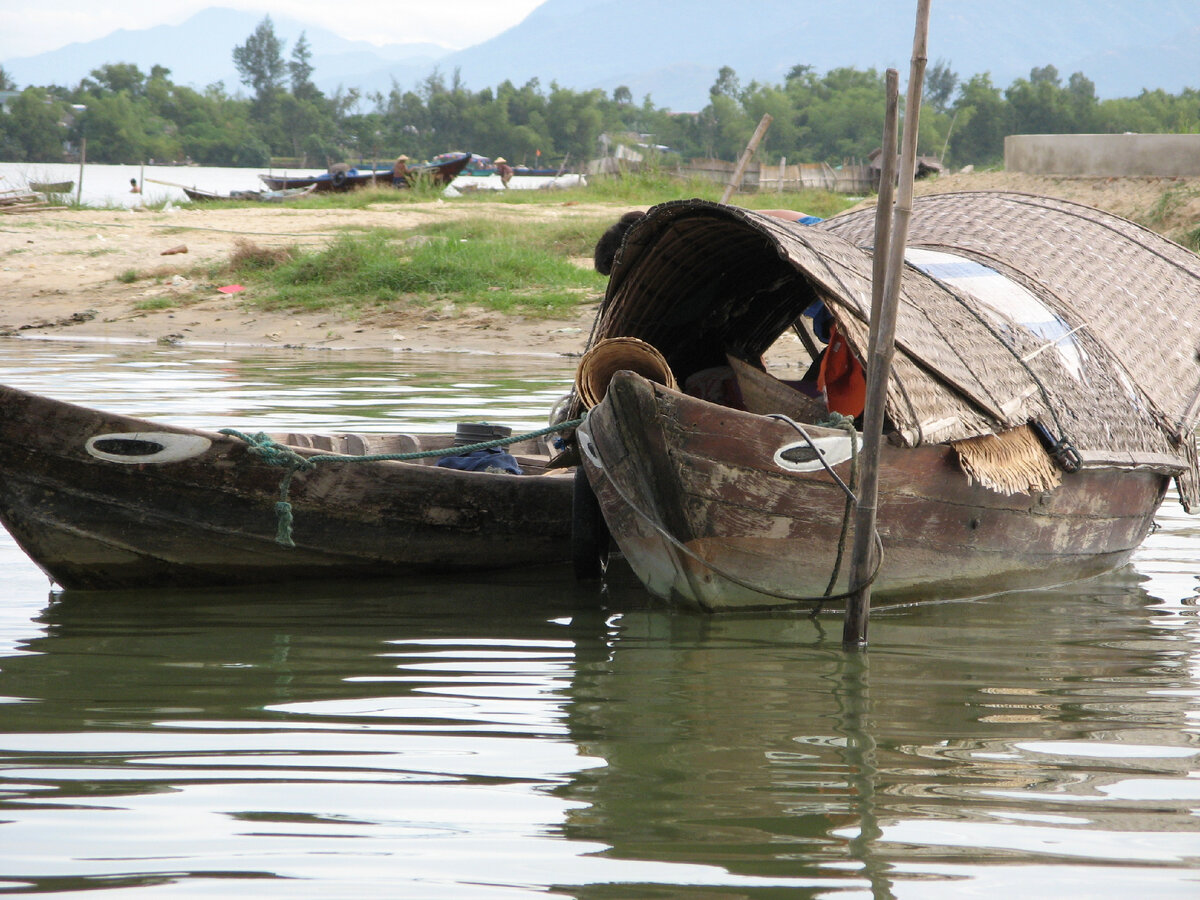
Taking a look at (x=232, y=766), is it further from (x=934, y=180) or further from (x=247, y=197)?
(x=247, y=197)

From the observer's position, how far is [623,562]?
5.45 meters

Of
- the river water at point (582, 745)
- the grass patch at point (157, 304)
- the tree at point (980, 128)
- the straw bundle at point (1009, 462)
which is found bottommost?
the river water at point (582, 745)

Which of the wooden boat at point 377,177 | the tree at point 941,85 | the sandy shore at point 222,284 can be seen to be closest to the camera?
the sandy shore at point 222,284

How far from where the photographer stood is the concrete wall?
1502 cm

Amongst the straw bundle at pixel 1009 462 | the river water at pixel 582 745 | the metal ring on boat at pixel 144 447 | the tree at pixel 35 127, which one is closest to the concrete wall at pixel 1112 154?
the river water at pixel 582 745

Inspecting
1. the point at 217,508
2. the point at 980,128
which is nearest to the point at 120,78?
the point at 980,128

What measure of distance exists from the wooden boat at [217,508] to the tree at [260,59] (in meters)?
120

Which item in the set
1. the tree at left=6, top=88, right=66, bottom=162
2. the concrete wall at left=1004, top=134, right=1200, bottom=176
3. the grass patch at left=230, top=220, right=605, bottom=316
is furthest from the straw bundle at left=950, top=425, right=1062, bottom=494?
the tree at left=6, top=88, right=66, bottom=162

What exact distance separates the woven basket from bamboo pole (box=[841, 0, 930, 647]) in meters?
0.82

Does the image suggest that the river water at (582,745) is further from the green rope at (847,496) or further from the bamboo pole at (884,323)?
the bamboo pole at (884,323)

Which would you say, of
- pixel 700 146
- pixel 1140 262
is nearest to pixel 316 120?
pixel 700 146

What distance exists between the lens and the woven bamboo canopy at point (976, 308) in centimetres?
430

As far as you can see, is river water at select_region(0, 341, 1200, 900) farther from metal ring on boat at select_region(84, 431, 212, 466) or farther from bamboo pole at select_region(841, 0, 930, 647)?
metal ring on boat at select_region(84, 431, 212, 466)

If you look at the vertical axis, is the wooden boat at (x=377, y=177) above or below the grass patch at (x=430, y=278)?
above
